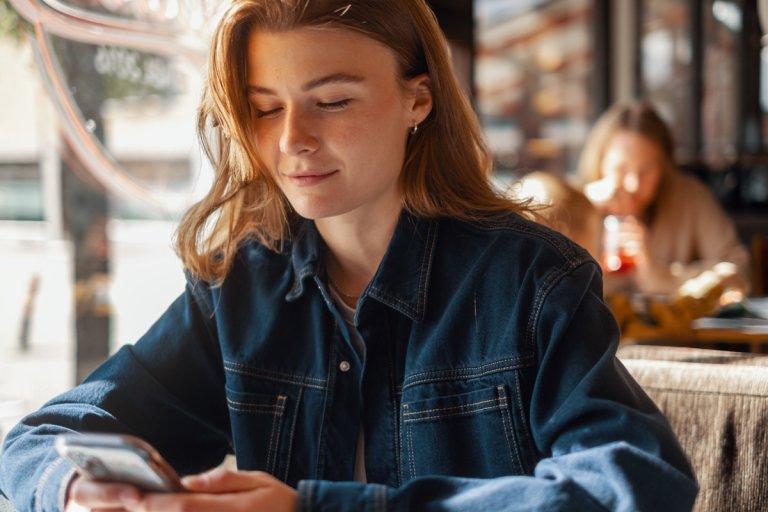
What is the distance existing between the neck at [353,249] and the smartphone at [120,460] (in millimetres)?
525

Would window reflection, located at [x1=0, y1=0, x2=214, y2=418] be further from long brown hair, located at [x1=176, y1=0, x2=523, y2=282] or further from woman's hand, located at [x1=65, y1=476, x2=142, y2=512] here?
woman's hand, located at [x1=65, y1=476, x2=142, y2=512]

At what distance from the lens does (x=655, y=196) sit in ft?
13.2

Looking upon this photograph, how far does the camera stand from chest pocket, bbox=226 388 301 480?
1.38m

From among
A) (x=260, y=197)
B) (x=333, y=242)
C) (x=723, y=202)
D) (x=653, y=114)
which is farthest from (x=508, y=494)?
(x=723, y=202)

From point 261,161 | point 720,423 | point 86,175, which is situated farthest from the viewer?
point 86,175

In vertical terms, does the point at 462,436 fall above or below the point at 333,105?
below

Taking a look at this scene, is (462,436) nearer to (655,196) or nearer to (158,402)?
(158,402)

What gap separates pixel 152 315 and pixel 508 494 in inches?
65.6

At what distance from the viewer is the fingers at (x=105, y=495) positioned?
0.99 meters

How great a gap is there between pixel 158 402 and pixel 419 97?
0.60 m

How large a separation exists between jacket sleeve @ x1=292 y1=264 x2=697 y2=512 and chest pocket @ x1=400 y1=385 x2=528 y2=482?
2.1 inches

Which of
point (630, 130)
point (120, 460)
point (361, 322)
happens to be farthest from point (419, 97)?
point (630, 130)

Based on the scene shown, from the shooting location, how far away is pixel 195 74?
2416mm

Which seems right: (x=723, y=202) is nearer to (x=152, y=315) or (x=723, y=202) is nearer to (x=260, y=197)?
(x=152, y=315)
